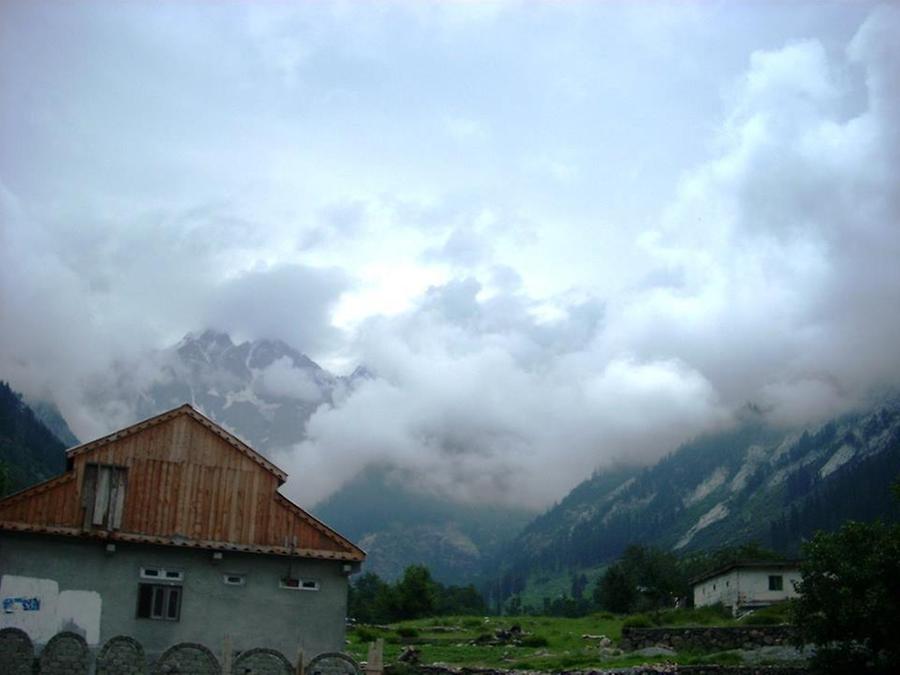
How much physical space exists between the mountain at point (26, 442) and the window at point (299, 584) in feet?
379

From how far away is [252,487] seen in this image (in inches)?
1442

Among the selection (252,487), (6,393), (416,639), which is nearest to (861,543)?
(252,487)

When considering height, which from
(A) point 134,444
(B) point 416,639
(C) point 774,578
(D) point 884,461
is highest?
(D) point 884,461

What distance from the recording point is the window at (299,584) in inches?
1426

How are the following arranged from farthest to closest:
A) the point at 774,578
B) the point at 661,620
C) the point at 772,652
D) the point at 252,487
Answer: the point at 774,578
the point at 661,620
the point at 772,652
the point at 252,487

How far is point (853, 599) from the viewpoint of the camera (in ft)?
110

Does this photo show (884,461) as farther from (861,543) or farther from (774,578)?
(861,543)

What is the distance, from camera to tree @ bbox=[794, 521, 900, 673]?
3303 centimetres

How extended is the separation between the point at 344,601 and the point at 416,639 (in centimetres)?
2742

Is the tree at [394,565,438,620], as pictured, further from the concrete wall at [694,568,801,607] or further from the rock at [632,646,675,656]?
the rock at [632,646,675,656]

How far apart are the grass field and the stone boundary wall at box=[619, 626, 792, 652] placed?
123 centimetres

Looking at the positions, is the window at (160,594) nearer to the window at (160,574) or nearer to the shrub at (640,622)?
the window at (160,574)

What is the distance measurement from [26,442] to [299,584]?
143940mm

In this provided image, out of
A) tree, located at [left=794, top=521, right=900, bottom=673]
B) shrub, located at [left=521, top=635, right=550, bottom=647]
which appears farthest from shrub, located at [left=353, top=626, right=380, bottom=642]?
tree, located at [left=794, top=521, right=900, bottom=673]
